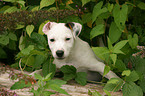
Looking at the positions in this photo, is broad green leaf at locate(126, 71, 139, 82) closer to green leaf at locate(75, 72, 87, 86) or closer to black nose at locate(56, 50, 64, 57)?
green leaf at locate(75, 72, 87, 86)

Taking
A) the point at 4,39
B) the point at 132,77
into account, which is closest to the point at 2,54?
the point at 4,39

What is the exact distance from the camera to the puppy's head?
2078mm

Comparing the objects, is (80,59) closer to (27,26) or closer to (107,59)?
(107,59)

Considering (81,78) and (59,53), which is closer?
(59,53)

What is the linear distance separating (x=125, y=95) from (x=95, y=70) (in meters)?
0.55

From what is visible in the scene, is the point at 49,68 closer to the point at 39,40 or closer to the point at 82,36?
the point at 39,40

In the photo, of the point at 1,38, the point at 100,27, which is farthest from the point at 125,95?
the point at 1,38

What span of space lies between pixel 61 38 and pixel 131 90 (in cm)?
81

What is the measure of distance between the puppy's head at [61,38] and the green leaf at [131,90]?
0.62 m

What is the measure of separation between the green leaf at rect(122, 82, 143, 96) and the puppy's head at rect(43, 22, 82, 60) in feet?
2.02

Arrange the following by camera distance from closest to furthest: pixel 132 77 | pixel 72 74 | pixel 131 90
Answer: pixel 131 90, pixel 132 77, pixel 72 74

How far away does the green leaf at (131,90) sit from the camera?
1.91 meters

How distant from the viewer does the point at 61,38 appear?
214 centimetres

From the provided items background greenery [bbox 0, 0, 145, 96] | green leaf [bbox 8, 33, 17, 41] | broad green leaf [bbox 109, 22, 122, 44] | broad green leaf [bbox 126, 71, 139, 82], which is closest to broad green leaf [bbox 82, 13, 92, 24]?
background greenery [bbox 0, 0, 145, 96]
